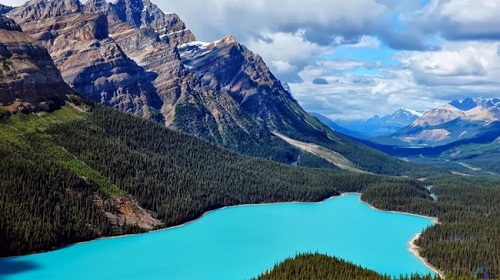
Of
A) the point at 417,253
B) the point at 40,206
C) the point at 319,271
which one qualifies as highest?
the point at 417,253

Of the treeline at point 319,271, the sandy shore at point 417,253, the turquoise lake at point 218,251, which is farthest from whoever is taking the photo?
the sandy shore at point 417,253

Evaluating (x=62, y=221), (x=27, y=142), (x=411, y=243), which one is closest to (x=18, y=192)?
(x=62, y=221)

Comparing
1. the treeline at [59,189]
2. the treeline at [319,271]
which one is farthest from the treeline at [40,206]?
the treeline at [319,271]

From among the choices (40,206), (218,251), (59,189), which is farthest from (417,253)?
(40,206)

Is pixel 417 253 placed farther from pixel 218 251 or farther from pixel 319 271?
pixel 319 271

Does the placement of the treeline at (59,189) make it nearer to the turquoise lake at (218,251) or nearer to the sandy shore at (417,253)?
the turquoise lake at (218,251)

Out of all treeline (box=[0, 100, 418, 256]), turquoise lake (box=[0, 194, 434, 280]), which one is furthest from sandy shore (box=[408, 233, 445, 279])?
treeline (box=[0, 100, 418, 256])

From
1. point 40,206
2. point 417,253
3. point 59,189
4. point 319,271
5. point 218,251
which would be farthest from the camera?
point 417,253
